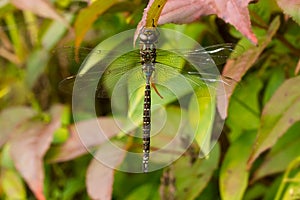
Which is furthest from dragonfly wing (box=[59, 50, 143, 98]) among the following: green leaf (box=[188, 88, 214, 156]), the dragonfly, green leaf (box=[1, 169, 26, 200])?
green leaf (box=[1, 169, 26, 200])

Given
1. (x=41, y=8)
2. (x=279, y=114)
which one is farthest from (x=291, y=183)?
(x=41, y=8)

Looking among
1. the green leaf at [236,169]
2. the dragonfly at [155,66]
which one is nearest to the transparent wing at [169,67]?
the dragonfly at [155,66]

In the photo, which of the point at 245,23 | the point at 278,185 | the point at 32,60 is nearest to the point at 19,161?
the point at 32,60

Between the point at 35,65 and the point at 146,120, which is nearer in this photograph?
the point at 146,120

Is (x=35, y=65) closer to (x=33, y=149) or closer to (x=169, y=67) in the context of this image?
(x=33, y=149)

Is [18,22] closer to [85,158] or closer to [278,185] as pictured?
[85,158]

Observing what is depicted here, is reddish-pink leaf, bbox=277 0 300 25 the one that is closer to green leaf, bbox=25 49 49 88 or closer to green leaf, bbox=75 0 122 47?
green leaf, bbox=75 0 122 47
